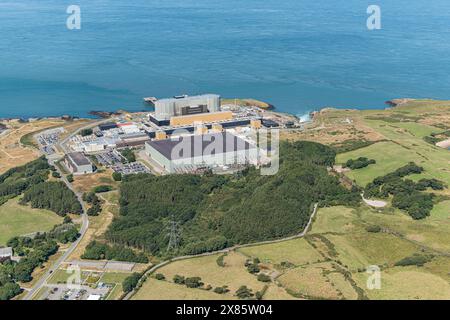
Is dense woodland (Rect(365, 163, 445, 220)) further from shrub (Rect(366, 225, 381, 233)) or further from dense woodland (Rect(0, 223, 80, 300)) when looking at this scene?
dense woodland (Rect(0, 223, 80, 300))

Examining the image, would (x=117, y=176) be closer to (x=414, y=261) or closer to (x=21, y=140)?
(x=21, y=140)

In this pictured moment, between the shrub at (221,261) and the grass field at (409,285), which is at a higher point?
the grass field at (409,285)

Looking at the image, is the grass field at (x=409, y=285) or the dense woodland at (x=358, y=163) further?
the dense woodland at (x=358, y=163)

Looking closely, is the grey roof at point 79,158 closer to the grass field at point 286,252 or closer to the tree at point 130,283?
the grass field at point 286,252

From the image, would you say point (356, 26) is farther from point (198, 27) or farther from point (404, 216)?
point (404, 216)

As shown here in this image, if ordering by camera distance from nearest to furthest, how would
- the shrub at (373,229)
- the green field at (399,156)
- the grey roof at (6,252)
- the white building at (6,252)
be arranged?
1. the white building at (6,252)
2. the grey roof at (6,252)
3. the shrub at (373,229)
4. the green field at (399,156)

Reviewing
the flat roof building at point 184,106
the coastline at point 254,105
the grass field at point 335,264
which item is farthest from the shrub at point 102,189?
the coastline at point 254,105

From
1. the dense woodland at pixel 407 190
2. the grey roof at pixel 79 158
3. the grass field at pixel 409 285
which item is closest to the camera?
the grass field at pixel 409 285

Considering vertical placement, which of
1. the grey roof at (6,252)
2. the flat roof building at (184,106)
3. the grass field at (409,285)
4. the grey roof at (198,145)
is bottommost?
the grey roof at (6,252)
